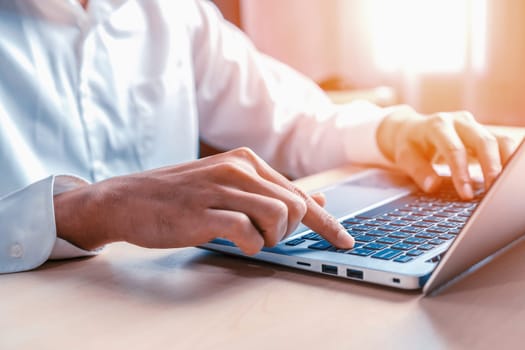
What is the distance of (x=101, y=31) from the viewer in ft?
3.67

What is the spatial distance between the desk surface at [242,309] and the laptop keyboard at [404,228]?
0.14 feet

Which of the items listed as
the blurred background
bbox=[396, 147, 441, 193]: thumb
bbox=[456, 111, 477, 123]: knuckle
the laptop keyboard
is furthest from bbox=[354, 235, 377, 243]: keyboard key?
the blurred background

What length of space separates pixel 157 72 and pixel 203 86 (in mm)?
190

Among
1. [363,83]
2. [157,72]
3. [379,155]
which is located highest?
[157,72]

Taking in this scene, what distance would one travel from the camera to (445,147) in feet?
2.82

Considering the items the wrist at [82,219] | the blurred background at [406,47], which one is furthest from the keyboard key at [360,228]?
the blurred background at [406,47]

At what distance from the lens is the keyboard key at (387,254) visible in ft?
1.84

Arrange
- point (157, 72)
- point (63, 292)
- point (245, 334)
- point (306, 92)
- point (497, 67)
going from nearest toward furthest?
point (245, 334)
point (63, 292)
point (157, 72)
point (306, 92)
point (497, 67)

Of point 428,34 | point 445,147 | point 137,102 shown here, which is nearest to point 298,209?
point 445,147

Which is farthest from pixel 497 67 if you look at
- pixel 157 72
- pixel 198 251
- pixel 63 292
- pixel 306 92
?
pixel 63 292

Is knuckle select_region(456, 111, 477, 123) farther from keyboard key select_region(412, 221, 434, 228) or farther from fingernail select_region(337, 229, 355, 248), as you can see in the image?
fingernail select_region(337, 229, 355, 248)

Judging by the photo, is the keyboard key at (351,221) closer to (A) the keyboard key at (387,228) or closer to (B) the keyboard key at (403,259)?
(A) the keyboard key at (387,228)

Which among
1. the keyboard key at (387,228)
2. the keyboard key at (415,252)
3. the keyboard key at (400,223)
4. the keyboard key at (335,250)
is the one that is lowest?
the keyboard key at (400,223)

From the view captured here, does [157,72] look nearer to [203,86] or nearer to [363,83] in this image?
[203,86]
